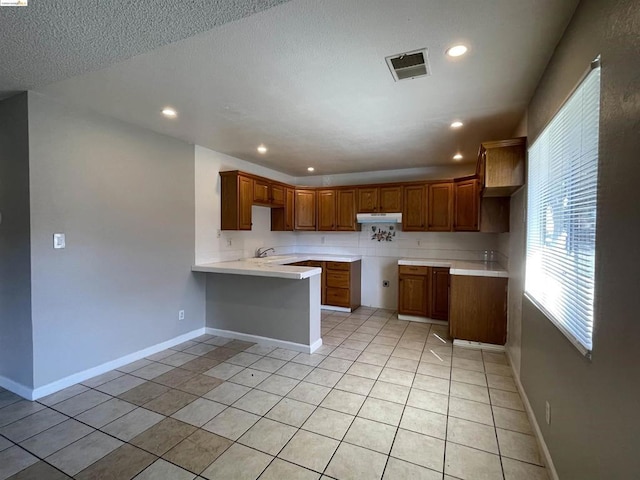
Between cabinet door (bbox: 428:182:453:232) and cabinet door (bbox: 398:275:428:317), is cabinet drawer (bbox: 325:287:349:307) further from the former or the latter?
cabinet door (bbox: 428:182:453:232)

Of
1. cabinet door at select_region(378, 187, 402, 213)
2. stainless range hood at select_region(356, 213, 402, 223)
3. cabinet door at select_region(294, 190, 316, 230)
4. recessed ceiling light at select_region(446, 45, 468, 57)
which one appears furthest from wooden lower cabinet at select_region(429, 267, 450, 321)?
recessed ceiling light at select_region(446, 45, 468, 57)

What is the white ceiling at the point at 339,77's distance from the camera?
1.58 meters

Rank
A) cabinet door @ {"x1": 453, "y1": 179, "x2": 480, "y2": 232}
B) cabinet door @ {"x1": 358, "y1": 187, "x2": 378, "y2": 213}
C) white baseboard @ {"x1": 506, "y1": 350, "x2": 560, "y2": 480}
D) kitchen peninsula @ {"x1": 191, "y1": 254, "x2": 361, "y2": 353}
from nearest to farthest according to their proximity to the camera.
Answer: white baseboard @ {"x1": 506, "y1": 350, "x2": 560, "y2": 480}, kitchen peninsula @ {"x1": 191, "y1": 254, "x2": 361, "y2": 353}, cabinet door @ {"x1": 453, "y1": 179, "x2": 480, "y2": 232}, cabinet door @ {"x1": 358, "y1": 187, "x2": 378, "y2": 213}

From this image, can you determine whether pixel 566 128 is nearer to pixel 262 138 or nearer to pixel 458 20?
pixel 458 20

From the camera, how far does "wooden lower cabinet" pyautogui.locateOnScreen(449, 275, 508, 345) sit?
141 inches

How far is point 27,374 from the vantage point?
8.50 feet

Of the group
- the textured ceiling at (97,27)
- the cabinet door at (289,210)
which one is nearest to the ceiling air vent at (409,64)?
the textured ceiling at (97,27)

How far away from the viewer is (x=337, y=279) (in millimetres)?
5316

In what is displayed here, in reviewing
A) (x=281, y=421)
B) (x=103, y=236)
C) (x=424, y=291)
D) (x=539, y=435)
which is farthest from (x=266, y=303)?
(x=539, y=435)

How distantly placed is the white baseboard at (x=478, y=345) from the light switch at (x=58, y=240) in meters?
4.20

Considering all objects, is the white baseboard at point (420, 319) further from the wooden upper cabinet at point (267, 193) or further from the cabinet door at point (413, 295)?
the wooden upper cabinet at point (267, 193)

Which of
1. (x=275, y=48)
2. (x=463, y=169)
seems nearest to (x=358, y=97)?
(x=275, y=48)

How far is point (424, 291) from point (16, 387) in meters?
4.67

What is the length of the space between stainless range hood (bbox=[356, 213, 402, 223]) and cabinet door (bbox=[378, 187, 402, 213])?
8 centimetres
